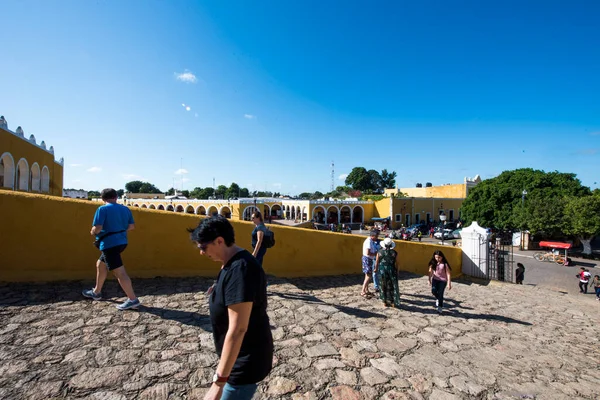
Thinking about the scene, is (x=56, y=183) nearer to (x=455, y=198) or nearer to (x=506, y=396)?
(x=506, y=396)

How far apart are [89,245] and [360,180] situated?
202 feet

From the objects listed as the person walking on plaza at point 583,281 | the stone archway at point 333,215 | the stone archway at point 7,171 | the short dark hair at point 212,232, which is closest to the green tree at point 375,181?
the stone archway at point 333,215

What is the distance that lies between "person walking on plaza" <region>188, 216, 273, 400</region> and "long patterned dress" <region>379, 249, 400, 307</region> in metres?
3.38

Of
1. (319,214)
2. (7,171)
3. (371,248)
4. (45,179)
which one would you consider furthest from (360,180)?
(371,248)

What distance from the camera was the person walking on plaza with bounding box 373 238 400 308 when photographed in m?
4.38

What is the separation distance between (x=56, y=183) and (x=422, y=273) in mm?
19208

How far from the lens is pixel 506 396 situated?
2.23 m

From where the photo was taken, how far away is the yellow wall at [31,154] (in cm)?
980

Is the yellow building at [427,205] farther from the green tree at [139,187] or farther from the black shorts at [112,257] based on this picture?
the green tree at [139,187]

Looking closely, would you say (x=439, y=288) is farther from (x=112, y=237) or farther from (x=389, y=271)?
(x=112, y=237)

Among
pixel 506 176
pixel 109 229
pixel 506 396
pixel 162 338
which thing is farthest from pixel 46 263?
pixel 506 176

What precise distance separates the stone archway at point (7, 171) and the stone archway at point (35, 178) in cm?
237

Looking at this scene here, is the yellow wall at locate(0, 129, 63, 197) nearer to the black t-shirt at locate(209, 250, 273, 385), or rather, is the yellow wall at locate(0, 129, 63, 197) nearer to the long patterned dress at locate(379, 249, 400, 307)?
the long patterned dress at locate(379, 249, 400, 307)

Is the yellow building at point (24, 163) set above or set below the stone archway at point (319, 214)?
above
